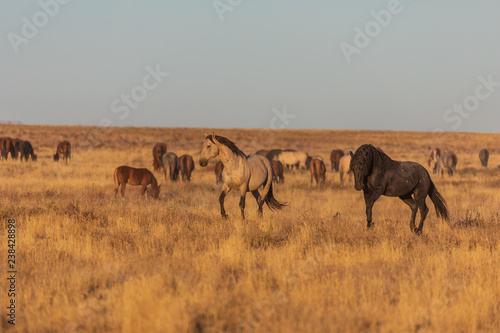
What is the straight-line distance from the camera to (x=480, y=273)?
258 inches

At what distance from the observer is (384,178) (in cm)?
908

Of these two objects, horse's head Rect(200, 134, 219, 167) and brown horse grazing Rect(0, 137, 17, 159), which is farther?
brown horse grazing Rect(0, 137, 17, 159)

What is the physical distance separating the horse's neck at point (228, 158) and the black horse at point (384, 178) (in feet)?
9.56

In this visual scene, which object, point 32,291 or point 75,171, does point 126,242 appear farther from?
point 75,171

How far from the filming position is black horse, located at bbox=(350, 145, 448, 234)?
8.92m

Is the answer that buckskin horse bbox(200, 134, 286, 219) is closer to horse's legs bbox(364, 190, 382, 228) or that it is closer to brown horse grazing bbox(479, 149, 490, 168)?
horse's legs bbox(364, 190, 382, 228)

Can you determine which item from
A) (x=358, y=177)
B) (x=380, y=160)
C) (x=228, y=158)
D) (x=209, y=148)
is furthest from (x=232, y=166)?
(x=380, y=160)

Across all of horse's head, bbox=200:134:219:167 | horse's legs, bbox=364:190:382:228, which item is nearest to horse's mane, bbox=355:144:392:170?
horse's legs, bbox=364:190:382:228

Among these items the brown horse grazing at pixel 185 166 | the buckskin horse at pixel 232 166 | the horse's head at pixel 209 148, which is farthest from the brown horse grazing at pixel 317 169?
the horse's head at pixel 209 148

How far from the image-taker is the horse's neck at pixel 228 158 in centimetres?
1082

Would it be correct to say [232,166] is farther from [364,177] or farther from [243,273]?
[243,273]

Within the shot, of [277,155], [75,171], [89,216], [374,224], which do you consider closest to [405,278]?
[374,224]

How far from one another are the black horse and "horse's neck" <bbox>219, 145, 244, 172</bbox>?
2914 mm

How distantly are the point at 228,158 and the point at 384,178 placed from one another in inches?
141
